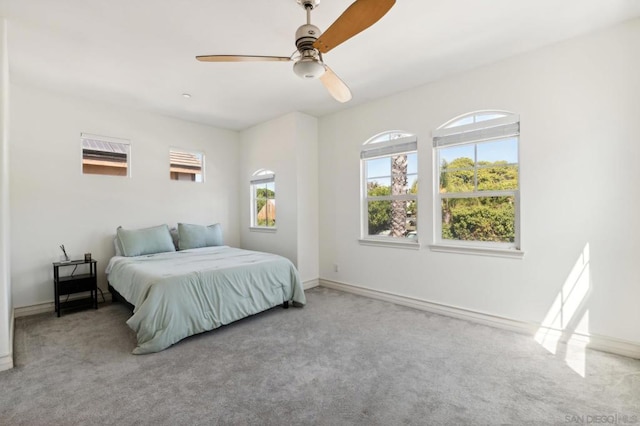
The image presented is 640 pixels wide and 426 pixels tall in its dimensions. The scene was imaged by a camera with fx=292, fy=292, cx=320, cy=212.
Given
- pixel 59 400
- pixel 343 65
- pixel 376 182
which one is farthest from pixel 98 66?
pixel 376 182

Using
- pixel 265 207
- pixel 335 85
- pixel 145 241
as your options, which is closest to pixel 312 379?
pixel 335 85

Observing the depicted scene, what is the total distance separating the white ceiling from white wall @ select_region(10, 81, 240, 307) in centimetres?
37

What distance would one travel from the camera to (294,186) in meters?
4.37

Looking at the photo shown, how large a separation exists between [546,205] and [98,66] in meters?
4.54

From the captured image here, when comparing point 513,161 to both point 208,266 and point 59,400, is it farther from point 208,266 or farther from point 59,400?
point 59,400

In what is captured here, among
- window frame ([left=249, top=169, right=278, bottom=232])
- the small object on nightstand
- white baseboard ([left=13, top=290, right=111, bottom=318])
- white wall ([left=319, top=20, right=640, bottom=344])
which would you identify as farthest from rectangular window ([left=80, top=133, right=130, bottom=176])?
white wall ([left=319, top=20, right=640, bottom=344])

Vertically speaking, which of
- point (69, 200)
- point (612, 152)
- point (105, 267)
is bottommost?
point (105, 267)

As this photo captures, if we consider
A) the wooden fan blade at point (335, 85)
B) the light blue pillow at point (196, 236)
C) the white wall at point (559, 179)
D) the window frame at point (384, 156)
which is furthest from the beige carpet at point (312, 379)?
the wooden fan blade at point (335, 85)

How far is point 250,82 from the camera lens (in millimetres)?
3334

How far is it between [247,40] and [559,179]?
3.01 m

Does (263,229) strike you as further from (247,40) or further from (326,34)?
(326,34)

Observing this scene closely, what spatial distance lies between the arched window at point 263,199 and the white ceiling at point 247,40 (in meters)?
1.57

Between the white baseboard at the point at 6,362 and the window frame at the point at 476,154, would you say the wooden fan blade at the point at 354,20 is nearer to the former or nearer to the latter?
the window frame at the point at 476,154

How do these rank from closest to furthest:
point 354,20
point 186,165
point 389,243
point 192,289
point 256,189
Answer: point 354,20 → point 192,289 → point 389,243 → point 186,165 → point 256,189
